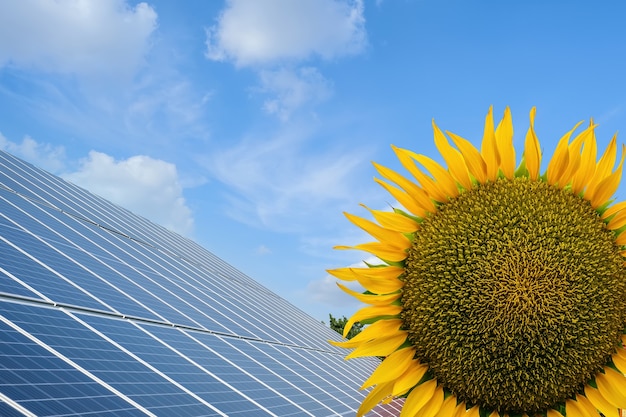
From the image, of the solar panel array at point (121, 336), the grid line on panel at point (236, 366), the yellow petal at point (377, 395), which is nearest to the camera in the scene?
the yellow petal at point (377, 395)

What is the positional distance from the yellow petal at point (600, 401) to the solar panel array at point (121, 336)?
3.83m

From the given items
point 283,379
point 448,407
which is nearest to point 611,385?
point 448,407

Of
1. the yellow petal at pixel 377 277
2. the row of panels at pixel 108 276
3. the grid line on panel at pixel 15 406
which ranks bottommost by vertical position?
the grid line on panel at pixel 15 406

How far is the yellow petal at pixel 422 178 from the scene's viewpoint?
9.81 feet

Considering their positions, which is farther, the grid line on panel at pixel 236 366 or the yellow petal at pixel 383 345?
the grid line on panel at pixel 236 366

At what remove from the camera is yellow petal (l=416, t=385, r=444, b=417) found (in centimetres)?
290

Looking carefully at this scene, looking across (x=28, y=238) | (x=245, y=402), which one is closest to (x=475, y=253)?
(x=245, y=402)

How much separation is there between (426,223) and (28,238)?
828 centimetres

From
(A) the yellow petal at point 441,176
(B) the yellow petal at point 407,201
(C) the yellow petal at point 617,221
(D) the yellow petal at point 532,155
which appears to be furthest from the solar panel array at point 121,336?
(C) the yellow petal at point 617,221

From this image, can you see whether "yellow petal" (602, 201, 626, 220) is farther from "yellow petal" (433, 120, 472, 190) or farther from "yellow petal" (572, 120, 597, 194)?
"yellow petal" (433, 120, 472, 190)

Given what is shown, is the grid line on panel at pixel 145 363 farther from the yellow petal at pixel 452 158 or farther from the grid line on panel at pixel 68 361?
the yellow petal at pixel 452 158

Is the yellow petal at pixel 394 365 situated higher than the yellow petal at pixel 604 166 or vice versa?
the yellow petal at pixel 604 166

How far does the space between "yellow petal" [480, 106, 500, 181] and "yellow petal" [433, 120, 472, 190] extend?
0.10 m

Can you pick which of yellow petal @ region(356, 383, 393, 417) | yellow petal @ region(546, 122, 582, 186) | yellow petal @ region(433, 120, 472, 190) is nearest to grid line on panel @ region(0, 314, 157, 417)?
yellow petal @ region(356, 383, 393, 417)
